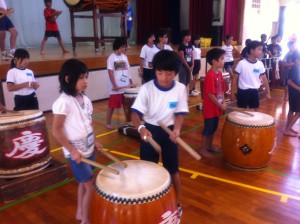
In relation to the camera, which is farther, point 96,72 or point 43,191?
point 96,72

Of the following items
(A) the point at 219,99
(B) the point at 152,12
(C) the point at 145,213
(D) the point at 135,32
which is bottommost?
(C) the point at 145,213

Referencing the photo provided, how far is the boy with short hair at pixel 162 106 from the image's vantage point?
1.79m

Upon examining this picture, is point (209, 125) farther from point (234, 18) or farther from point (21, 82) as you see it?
point (234, 18)

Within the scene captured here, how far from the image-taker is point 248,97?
11.5 ft

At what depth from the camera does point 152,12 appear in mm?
10094

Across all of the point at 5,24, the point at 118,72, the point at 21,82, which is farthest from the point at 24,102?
the point at 5,24

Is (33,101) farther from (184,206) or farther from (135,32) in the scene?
(135,32)

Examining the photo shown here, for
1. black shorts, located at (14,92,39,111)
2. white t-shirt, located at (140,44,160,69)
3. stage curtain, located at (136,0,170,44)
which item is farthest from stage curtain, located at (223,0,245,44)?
black shorts, located at (14,92,39,111)

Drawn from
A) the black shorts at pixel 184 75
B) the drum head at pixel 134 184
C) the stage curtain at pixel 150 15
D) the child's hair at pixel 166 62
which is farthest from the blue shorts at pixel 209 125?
the stage curtain at pixel 150 15

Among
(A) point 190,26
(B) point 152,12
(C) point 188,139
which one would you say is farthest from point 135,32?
(C) point 188,139

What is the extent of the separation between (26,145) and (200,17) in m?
8.28

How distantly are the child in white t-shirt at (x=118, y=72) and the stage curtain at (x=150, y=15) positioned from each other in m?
6.61

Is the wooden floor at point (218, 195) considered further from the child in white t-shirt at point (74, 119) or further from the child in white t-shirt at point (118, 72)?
the child in white t-shirt at point (118, 72)

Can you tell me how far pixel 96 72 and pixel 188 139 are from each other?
2.62 metres
